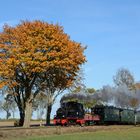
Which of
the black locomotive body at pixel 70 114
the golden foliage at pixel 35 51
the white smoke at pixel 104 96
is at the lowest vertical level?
the black locomotive body at pixel 70 114

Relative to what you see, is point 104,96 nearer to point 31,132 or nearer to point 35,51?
point 35,51

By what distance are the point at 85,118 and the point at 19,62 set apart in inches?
483

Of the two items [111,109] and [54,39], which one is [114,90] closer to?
[111,109]

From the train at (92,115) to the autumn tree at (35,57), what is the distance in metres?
5.63

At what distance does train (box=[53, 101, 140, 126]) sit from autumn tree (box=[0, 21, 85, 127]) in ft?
18.5

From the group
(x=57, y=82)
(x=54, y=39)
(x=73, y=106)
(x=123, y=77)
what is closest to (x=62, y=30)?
(x=54, y=39)

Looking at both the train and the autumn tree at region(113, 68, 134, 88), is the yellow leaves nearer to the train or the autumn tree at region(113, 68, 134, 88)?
the train

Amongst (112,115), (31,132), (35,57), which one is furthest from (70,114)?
(31,132)

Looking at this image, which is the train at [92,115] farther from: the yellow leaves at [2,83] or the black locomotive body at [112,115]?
the yellow leaves at [2,83]

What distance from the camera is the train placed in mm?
56406

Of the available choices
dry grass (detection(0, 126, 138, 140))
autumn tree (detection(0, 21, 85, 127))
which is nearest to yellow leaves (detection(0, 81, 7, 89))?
autumn tree (detection(0, 21, 85, 127))

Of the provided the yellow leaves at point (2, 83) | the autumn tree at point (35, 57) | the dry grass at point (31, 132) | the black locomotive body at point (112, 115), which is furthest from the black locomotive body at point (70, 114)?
the dry grass at point (31, 132)

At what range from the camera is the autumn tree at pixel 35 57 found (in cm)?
5706

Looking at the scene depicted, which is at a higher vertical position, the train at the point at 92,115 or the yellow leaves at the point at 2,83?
the yellow leaves at the point at 2,83
